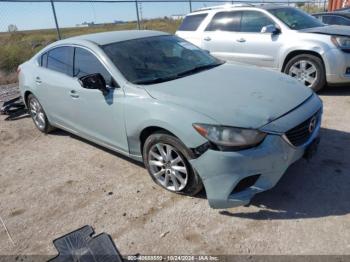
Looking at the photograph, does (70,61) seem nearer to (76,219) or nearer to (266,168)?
(76,219)

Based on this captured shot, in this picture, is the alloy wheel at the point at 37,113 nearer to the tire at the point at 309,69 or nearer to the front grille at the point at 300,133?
the front grille at the point at 300,133

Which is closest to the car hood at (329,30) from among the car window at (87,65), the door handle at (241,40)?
the door handle at (241,40)

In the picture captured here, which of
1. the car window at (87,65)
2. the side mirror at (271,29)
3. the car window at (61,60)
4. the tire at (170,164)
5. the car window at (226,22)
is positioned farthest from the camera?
the car window at (226,22)

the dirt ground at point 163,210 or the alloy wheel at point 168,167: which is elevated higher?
the alloy wheel at point 168,167

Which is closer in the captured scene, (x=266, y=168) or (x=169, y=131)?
(x=266, y=168)

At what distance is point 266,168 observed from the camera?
280cm

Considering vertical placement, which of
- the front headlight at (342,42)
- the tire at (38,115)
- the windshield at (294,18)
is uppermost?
the windshield at (294,18)

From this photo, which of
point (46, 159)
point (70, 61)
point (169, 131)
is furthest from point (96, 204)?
point (70, 61)

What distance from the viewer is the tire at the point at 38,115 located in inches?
210

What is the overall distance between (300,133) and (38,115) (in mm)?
4193

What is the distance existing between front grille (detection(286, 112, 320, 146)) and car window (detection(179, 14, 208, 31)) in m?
5.05

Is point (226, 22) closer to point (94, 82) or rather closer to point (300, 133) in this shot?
point (94, 82)

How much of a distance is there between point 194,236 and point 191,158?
2.19 ft

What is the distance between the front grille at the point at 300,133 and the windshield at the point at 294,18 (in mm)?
3911
